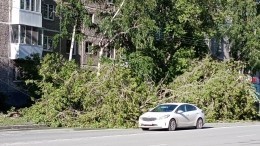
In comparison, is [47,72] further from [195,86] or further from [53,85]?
[195,86]

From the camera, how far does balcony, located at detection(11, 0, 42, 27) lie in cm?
4603

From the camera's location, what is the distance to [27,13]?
154ft

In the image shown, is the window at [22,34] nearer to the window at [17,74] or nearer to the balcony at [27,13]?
the balcony at [27,13]

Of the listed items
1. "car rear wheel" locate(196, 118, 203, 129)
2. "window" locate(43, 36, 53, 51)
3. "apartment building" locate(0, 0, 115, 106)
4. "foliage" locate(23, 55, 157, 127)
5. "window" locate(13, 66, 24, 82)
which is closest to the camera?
"car rear wheel" locate(196, 118, 203, 129)

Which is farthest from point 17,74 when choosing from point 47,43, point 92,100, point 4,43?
point 92,100

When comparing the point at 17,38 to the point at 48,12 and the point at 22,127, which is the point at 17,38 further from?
the point at 22,127

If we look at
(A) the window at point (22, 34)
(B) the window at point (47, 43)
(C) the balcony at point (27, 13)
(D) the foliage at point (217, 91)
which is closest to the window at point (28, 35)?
(A) the window at point (22, 34)

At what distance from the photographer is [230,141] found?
20000mm

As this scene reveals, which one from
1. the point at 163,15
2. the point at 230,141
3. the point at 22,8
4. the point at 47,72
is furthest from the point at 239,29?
the point at 230,141

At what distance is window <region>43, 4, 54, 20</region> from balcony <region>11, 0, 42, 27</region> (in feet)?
8.18

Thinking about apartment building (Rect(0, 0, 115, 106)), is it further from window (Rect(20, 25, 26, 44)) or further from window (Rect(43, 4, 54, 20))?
window (Rect(43, 4, 54, 20))

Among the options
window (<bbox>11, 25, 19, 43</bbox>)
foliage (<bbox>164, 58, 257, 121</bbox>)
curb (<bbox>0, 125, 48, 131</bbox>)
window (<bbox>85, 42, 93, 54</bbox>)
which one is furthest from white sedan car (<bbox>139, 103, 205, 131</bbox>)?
window (<bbox>11, 25, 19, 43</bbox>)

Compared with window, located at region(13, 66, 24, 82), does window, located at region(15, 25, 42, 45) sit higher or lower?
higher

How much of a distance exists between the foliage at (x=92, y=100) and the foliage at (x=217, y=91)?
3791mm
